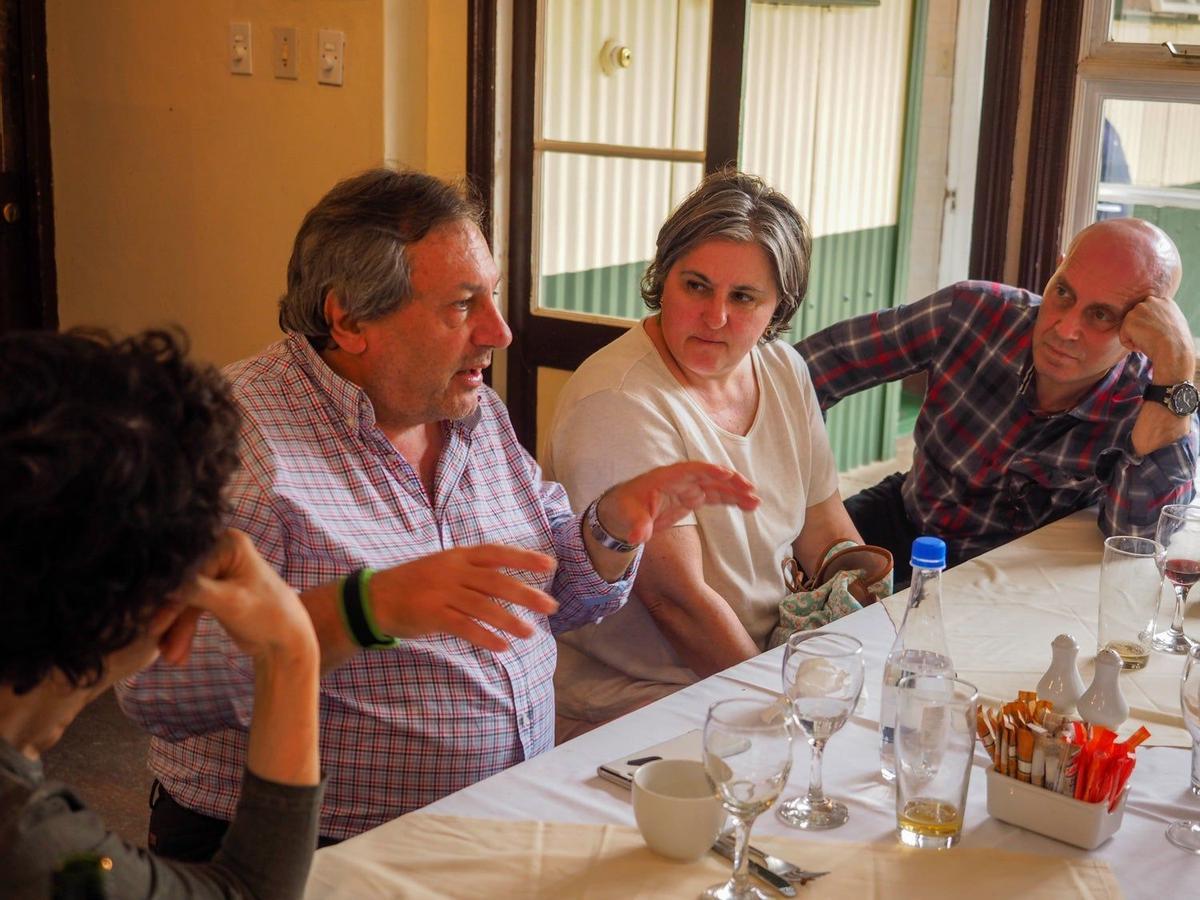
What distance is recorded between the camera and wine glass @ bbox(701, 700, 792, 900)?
44.6 inches

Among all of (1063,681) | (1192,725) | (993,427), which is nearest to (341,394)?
(1063,681)

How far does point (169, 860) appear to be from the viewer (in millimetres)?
1000

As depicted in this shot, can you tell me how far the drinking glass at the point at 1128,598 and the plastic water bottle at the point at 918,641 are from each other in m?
0.34

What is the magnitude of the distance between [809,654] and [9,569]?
0.78 metres

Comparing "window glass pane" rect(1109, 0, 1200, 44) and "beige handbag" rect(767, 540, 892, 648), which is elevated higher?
"window glass pane" rect(1109, 0, 1200, 44)

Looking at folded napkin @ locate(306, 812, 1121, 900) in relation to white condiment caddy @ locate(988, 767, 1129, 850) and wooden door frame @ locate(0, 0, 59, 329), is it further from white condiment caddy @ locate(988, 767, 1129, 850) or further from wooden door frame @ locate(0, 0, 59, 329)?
wooden door frame @ locate(0, 0, 59, 329)

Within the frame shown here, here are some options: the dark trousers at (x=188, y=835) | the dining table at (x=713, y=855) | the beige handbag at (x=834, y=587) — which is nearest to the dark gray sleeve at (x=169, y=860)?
the dining table at (x=713, y=855)

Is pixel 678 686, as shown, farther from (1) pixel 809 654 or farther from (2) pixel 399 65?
(2) pixel 399 65

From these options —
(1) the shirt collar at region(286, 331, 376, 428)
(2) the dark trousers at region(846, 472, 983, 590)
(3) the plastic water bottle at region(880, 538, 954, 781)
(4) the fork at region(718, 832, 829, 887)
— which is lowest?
(2) the dark trousers at region(846, 472, 983, 590)

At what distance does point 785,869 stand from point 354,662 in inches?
22.7

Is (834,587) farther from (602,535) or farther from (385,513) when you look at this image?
(385,513)

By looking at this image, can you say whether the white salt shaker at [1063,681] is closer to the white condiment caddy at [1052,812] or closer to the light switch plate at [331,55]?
the white condiment caddy at [1052,812]

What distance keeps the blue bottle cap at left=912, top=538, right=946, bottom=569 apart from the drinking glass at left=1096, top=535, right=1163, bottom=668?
16.6 inches

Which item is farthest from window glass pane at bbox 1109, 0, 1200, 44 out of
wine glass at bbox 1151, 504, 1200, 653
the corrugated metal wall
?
wine glass at bbox 1151, 504, 1200, 653
